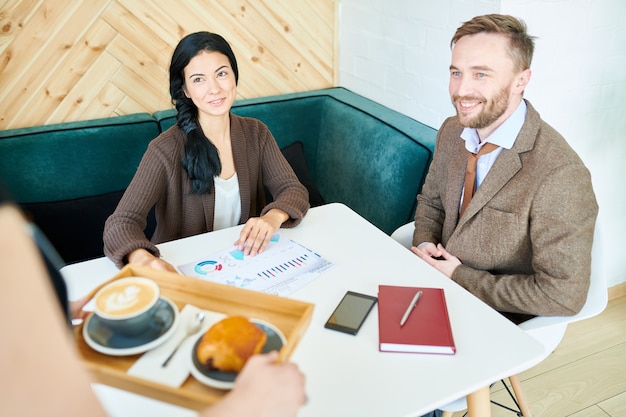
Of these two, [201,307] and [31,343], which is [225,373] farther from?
[31,343]

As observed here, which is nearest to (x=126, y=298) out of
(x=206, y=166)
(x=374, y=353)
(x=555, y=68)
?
(x=374, y=353)

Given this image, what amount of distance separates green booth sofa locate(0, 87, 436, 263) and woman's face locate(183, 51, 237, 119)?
77cm

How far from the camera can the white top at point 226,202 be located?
195cm

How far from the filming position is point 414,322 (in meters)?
1.19

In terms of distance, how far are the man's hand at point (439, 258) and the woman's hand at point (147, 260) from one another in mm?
717

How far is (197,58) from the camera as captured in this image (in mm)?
1848

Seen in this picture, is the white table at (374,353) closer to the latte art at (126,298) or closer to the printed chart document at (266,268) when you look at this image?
the printed chart document at (266,268)

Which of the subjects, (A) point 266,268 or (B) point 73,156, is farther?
(B) point 73,156

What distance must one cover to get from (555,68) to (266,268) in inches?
53.0

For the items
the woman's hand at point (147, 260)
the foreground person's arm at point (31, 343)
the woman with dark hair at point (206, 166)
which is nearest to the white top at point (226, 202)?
the woman with dark hair at point (206, 166)

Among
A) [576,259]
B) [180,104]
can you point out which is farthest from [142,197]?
[576,259]

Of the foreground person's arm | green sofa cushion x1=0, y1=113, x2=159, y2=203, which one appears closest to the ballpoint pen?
the foreground person's arm

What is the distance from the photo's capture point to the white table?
100cm

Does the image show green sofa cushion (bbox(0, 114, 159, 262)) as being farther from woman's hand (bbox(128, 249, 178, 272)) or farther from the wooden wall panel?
woman's hand (bbox(128, 249, 178, 272))
